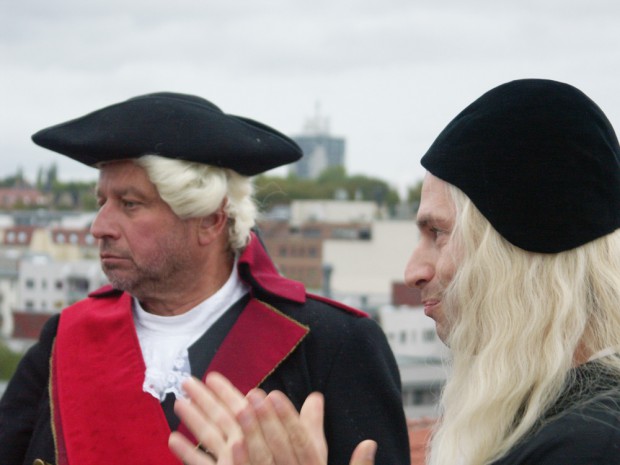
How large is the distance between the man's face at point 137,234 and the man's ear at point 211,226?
0.17 ft

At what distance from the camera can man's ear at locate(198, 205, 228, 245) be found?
2.90 meters

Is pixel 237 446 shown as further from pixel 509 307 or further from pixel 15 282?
pixel 15 282

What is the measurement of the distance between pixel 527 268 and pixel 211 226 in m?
1.39

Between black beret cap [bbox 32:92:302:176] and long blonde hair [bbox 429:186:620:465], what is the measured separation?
1.20 meters

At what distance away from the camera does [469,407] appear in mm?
1674

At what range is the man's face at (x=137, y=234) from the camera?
109 inches

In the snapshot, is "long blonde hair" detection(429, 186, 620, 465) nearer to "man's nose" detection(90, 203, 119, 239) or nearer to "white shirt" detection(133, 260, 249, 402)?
"white shirt" detection(133, 260, 249, 402)

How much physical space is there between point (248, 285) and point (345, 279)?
4663 centimetres

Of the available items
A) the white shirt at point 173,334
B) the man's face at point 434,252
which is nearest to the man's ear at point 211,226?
the white shirt at point 173,334

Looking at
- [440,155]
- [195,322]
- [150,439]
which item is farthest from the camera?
[195,322]

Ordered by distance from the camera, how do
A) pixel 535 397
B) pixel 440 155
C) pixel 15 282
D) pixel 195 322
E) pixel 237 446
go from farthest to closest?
pixel 15 282 < pixel 195 322 < pixel 440 155 < pixel 535 397 < pixel 237 446

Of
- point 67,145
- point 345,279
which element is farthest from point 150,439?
point 345,279

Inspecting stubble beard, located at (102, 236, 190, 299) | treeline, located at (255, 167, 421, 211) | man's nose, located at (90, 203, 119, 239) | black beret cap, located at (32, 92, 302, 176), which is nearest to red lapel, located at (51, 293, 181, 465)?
stubble beard, located at (102, 236, 190, 299)

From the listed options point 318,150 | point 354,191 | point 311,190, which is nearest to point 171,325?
point 311,190
